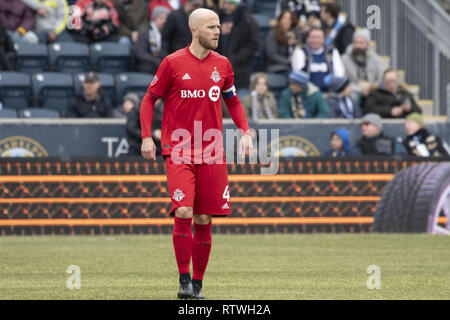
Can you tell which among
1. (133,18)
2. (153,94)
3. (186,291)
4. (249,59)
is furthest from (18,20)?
(186,291)

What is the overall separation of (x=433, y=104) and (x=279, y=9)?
3.34 metres

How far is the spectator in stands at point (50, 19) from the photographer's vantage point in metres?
17.5

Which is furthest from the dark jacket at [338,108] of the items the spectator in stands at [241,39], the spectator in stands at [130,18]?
the spectator in stands at [130,18]

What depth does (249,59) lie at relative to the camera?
17000 mm

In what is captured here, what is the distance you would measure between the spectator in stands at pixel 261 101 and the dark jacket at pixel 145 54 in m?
2.09

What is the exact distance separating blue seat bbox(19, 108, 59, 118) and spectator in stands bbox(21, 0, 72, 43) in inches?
80.4

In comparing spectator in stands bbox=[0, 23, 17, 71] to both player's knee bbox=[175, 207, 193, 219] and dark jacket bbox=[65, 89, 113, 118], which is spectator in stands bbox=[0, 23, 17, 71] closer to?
dark jacket bbox=[65, 89, 113, 118]

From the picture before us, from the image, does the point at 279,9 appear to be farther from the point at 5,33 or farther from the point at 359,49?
the point at 5,33

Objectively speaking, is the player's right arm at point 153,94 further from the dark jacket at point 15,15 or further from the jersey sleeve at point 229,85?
the dark jacket at point 15,15

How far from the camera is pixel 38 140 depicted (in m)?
15.0

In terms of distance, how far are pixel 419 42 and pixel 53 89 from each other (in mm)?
6948

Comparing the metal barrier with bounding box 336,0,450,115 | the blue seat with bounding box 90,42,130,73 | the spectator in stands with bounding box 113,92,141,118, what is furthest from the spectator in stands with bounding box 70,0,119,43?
the metal barrier with bounding box 336,0,450,115

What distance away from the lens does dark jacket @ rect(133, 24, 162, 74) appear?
17.2 meters
